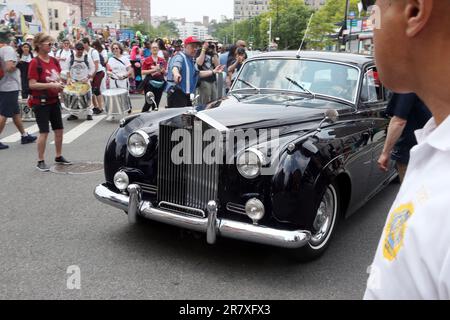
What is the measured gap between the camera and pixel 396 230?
792mm

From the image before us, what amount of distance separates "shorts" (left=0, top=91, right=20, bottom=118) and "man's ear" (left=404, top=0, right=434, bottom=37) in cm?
798

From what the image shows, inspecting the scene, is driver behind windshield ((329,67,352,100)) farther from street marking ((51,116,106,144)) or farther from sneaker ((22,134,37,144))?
sneaker ((22,134,37,144))

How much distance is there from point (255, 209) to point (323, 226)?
757 millimetres

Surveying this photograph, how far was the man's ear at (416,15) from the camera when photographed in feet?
2.70

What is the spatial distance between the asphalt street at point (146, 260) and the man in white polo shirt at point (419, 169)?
238cm

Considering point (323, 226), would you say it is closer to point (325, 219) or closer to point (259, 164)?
point (325, 219)

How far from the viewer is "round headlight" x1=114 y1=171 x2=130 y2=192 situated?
12.7 ft

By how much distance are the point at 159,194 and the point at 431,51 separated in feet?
10.2

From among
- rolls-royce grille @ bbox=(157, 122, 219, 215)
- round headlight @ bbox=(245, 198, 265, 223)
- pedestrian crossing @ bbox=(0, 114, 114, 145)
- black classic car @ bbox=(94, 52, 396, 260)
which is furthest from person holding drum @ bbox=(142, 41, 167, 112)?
round headlight @ bbox=(245, 198, 265, 223)

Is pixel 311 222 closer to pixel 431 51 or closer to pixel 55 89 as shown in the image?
pixel 431 51

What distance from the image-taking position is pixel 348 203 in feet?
13.2

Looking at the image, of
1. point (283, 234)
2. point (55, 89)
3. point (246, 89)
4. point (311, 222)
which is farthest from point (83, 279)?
point (55, 89)

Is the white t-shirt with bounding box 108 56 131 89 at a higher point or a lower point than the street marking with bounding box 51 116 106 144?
higher
